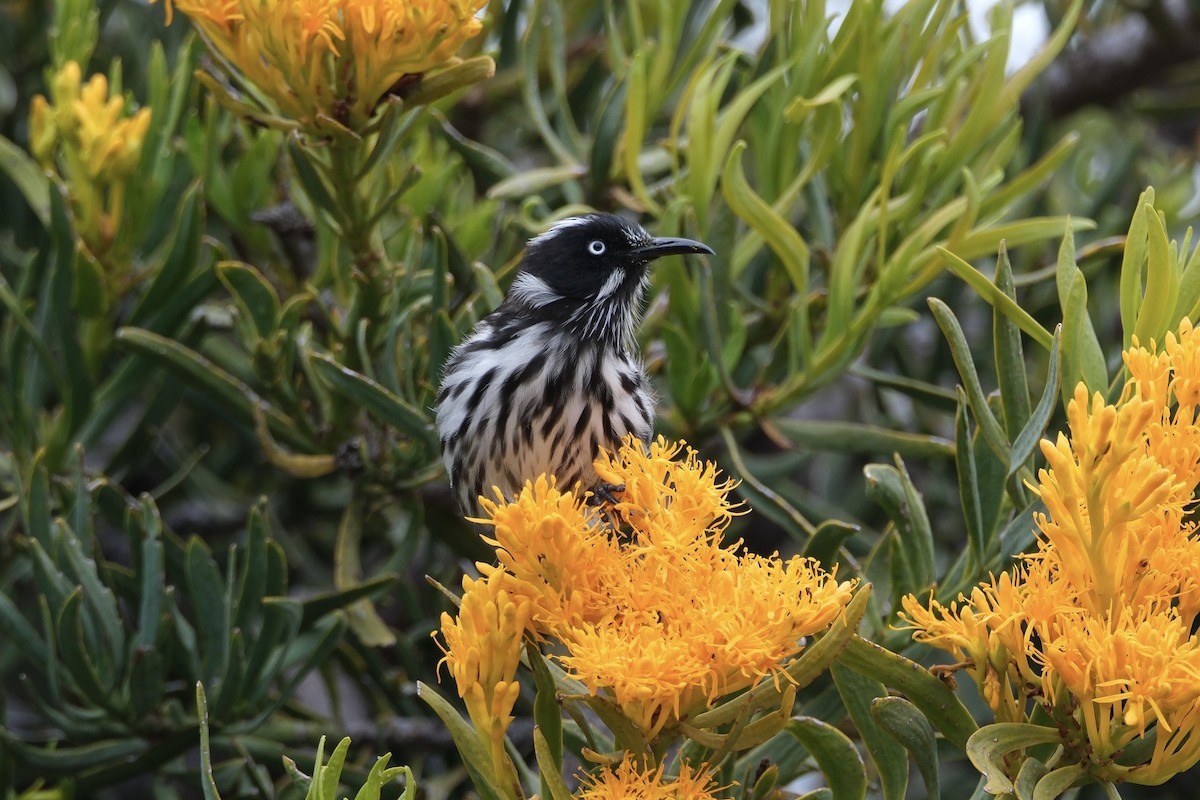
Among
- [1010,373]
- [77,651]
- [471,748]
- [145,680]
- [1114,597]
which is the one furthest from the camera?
[145,680]

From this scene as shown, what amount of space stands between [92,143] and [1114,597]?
2438 millimetres

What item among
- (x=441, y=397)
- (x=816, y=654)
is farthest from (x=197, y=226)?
(x=816, y=654)

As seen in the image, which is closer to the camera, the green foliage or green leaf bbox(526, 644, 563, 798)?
green leaf bbox(526, 644, 563, 798)

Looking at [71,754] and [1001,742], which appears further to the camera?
[71,754]

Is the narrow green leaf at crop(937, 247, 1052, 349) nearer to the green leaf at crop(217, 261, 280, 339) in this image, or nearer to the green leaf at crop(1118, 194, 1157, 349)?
the green leaf at crop(1118, 194, 1157, 349)

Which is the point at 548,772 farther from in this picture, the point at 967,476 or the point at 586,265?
the point at 586,265

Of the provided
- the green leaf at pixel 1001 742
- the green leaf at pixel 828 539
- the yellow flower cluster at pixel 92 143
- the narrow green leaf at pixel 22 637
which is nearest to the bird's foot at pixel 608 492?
the green leaf at pixel 828 539

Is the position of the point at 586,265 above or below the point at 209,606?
above

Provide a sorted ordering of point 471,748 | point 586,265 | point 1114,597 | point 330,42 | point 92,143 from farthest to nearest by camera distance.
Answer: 1. point 586,265
2. point 92,143
3. point 330,42
4. point 471,748
5. point 1114,597

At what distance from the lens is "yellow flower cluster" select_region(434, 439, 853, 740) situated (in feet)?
5.33

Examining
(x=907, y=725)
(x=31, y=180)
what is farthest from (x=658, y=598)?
(x=31, y=180)

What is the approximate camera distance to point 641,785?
1.69 m

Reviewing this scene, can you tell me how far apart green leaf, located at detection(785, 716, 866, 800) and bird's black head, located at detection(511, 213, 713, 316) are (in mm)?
1672

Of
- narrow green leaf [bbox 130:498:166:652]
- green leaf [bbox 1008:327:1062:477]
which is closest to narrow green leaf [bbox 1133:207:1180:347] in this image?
green leaf [bbox 1008:327:1062:477]
